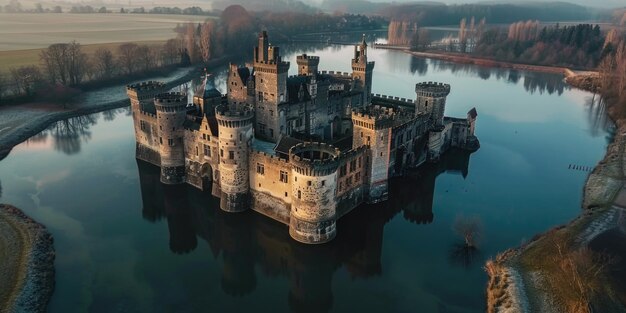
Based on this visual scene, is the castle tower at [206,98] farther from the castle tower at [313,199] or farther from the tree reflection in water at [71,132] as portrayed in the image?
the tree reflection in water at [71,132]

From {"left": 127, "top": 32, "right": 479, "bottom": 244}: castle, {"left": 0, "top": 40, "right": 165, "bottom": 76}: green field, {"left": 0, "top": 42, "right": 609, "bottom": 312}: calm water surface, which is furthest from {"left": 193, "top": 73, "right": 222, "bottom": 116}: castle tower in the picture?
{"left": 0, "top": 40, "right": 165, "bottom": 76}: green field

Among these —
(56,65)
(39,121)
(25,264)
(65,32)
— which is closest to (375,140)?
(25,264)

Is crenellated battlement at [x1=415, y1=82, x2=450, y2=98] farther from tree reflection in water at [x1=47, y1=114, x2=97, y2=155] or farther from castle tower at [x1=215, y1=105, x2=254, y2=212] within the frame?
tree reflection in water at [x1=47, y1=114, x2=97, y2=155]

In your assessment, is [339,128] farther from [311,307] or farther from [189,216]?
[311,307]

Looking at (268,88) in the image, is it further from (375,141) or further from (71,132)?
(71,132)

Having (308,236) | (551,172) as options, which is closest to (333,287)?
(308,236)

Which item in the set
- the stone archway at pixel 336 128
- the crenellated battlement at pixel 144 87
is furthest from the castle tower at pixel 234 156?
the stone archway at pixel 336 128
